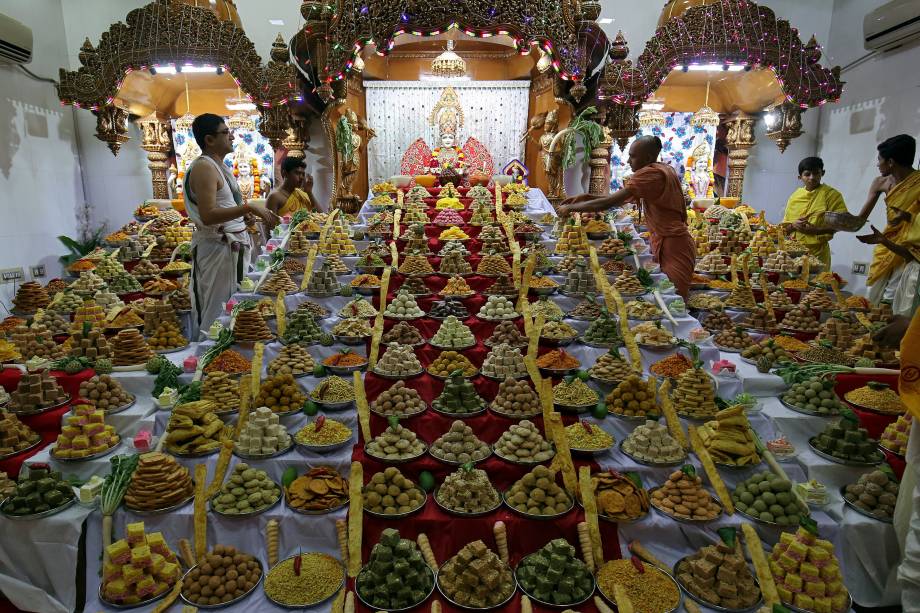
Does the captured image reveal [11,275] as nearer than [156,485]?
No

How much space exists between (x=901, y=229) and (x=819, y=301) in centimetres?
91

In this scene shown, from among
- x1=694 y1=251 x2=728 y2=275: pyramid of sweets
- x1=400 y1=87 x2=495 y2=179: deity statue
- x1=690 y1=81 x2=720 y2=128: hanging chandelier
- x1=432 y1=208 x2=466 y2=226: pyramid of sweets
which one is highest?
x1=690 y1=81 x2=720 y2=128: hanging chandelier

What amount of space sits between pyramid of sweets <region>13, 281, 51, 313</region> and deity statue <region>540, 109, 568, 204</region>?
19.8 feet

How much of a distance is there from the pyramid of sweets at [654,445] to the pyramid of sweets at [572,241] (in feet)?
8.26

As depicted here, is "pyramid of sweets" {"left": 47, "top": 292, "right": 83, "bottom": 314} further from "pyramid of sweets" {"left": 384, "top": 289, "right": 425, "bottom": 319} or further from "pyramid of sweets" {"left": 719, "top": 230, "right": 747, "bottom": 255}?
"pyramid of sweets" {"left": 719, "top": 230, "right": 747, "bottom": 255}

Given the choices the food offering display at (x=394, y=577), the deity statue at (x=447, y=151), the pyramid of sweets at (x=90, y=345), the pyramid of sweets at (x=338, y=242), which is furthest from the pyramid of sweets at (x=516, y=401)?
the deity statue at (x=447, y=151)

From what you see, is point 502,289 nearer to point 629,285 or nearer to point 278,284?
point 629,285

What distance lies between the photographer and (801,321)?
4648mm

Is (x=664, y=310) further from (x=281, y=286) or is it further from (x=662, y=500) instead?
(x=281, y=286)

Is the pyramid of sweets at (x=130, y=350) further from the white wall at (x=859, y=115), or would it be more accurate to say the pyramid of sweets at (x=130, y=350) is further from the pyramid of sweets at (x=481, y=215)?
the white wall at (x=859, y=115)

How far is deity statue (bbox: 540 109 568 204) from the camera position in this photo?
695cm

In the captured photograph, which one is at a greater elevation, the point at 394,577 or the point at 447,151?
the point at 447,151

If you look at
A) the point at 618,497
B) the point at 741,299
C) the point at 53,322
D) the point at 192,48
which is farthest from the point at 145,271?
the point at 741,299

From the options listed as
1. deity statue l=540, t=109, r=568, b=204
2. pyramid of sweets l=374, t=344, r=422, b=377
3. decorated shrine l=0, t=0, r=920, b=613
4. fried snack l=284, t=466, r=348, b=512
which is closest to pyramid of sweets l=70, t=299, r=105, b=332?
decorated shrine l=0, t=0, r=920, b=613
